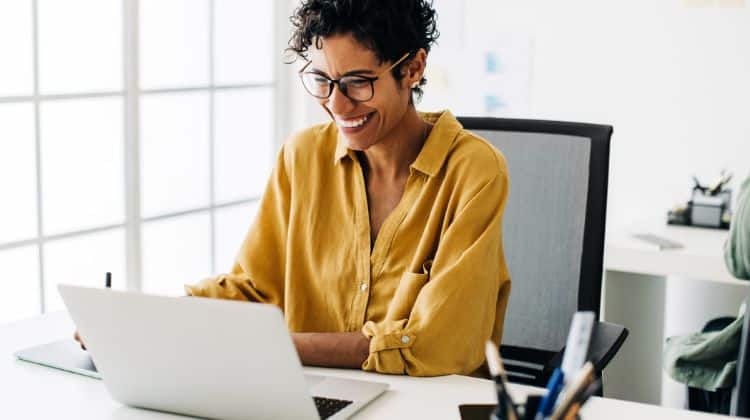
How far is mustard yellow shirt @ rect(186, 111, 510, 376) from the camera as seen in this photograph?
5.13ft

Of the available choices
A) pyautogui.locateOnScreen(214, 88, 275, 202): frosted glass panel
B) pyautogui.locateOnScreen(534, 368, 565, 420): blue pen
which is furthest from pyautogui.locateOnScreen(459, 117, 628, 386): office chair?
pyautogui.locateOnScreen(214, 88, 275, 202): frosted glass panel

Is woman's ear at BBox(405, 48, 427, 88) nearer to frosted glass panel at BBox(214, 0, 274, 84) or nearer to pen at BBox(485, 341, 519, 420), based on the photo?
pen at BBox(485, 341, 519, 420)

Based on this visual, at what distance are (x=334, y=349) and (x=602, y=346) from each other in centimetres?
48

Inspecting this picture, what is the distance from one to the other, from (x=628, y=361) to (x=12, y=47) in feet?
6.51

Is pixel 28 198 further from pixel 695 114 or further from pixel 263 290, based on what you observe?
pixel 695 114

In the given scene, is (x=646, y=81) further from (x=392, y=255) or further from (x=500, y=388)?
(x=500, y=388)

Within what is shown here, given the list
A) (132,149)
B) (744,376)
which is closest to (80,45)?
(132,149)

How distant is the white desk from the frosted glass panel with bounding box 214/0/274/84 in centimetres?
144

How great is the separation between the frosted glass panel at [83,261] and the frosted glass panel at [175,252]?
0.41ft

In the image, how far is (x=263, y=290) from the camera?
1.83m

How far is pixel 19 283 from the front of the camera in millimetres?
2746

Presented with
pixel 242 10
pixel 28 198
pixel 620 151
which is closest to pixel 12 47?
pixel 28 198

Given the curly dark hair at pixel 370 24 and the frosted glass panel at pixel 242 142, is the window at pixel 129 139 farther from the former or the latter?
the curly dark hair at pixel 370 24

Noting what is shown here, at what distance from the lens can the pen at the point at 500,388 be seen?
36.6 inches
